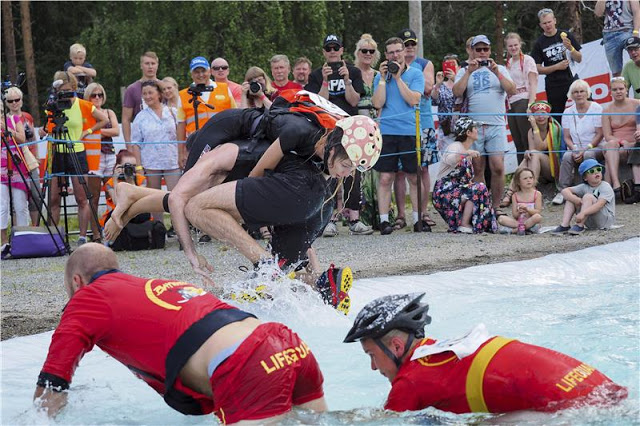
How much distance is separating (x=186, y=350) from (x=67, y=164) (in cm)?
681

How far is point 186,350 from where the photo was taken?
320 cm

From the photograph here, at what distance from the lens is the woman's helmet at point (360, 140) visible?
501 cm

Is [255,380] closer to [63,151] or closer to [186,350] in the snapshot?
[186,350]

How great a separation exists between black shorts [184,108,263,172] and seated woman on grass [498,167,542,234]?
4.55m

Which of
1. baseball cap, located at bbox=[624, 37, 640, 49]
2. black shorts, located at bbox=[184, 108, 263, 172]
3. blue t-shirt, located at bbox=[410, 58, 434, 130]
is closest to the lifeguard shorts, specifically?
black shorts, located at bbox=[184, 108, 263, 172]

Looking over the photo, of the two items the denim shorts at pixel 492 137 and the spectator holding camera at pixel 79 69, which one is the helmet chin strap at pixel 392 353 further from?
the spectator holding camera at pixel 79 69

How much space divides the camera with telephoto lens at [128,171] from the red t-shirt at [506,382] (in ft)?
22.3

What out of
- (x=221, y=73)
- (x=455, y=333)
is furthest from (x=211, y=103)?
(x=455, y=333)

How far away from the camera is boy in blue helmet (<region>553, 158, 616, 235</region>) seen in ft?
30.0

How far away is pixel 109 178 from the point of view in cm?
1008

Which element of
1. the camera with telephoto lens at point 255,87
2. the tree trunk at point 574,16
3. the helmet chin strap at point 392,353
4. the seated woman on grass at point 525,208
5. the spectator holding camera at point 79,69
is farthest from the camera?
the tree trunk at point 574,16

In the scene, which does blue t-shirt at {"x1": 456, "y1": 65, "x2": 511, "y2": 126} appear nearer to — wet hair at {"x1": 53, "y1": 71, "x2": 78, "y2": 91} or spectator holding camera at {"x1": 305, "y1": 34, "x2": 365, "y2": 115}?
spectator holding camera at {"x1": 305, "y1": 34, "x2": 365, "y2": 115}

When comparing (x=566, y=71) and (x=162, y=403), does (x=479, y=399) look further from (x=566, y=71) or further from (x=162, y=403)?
(x=566, y=71)

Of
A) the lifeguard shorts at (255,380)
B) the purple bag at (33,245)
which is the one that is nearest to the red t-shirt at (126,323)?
the lifeguard shorts at (255,380)
